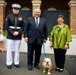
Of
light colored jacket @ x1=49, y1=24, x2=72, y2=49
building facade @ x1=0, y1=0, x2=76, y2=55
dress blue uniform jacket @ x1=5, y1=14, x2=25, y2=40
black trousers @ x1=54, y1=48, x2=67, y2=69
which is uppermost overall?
building facade @ x1=0, y1=0, x2=76, y2=55

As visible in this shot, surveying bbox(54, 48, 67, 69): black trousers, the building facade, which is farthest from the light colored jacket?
the building facade

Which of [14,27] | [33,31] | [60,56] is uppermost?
[14,27]

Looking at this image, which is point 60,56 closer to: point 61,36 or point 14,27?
point 61,36

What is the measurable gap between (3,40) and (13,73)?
560 cm

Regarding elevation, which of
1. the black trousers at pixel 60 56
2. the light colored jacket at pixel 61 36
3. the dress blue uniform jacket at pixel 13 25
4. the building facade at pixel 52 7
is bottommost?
the black trousers at pixel 60 56

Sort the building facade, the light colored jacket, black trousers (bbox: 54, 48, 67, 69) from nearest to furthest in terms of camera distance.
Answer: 1. the light colored jacket
2. black trousers (bbox: 54, 48, 67, 69)
3. the building facade

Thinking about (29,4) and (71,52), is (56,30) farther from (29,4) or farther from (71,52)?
(29,4)

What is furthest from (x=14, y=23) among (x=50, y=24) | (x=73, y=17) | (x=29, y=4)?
(x=29, y=4)

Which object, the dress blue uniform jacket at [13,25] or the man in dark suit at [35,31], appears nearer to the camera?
the man in dark suit at [35,31]

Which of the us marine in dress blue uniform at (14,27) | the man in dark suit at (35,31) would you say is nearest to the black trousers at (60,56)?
the man in dark suit at (35,31)

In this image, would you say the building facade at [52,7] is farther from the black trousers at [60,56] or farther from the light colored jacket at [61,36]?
the light colored jacket at [61,36]

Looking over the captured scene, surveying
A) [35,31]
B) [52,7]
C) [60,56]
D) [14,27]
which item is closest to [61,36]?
[60,56]

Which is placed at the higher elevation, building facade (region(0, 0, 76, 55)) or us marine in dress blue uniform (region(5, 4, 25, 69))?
building facade (region(0, 0, 76, 55))

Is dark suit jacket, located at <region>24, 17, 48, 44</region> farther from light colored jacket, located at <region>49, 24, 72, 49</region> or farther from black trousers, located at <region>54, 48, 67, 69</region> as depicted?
black trousers, located at <region>54, 48, 67, 69</region>
